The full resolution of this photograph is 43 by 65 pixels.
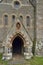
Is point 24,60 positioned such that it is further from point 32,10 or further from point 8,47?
point 32,10

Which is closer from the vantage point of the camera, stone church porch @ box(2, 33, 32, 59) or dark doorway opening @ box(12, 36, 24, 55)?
stone church porch @ box(2, 33, 32, 59)

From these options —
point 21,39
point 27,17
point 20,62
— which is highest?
point 27,17

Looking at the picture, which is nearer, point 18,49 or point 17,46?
point 18,49

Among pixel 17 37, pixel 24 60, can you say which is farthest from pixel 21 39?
pixel 24 60

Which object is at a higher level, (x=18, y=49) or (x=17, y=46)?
(x=17, y=46)

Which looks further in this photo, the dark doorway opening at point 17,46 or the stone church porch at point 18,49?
the dark doorway opening at point 17,46

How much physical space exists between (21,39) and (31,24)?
10.8 feet

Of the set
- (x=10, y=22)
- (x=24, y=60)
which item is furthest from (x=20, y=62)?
(x=10, y=22)

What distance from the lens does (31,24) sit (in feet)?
155

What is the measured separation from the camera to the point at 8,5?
46.7 meters

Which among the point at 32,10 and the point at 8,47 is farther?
the point at 32,10

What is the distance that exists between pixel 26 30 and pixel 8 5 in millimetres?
5100

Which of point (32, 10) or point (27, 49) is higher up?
point (32, 10)

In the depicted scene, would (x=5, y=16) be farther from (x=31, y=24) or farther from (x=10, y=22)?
(x=31, y=24)
